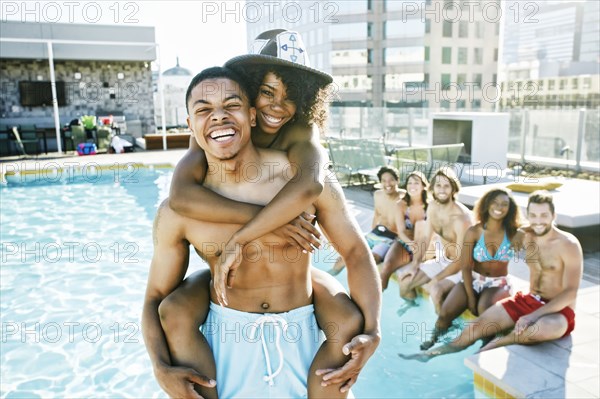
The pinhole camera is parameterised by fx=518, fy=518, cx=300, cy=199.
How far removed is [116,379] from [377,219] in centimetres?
362

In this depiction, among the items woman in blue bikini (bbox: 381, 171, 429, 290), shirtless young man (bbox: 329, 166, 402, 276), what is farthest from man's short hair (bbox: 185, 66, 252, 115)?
shirtless young man (bbox: 329, 166, 402, 276)

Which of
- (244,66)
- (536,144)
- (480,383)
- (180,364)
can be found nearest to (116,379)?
(480,383)

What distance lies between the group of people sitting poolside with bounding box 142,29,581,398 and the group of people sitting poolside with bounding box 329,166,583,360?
9.04 ft

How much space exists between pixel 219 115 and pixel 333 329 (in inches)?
29.8

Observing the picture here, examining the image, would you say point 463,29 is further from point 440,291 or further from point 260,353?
point 260,353

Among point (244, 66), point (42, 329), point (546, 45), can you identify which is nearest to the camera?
point (244, 66)

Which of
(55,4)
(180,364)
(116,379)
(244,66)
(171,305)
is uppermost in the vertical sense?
(55,4)

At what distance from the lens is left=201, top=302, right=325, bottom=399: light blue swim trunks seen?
5.51 feet

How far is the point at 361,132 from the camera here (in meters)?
18.7

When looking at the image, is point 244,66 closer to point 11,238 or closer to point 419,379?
point 419,379

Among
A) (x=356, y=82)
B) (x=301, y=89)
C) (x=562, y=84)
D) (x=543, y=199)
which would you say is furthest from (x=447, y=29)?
(x=301, y=89)

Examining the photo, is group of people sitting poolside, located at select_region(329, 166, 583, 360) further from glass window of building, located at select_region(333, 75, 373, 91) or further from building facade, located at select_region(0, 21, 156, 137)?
glass window of building, located at select_region(333, 75, 373, 91)

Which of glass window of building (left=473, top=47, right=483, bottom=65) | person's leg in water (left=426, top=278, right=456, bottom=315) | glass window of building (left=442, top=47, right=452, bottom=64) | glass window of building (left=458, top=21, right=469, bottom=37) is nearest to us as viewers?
person's leg in water (left=426, top=278, right=456, bottom=315)

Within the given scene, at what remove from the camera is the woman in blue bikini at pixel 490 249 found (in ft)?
Answer: 15.0
